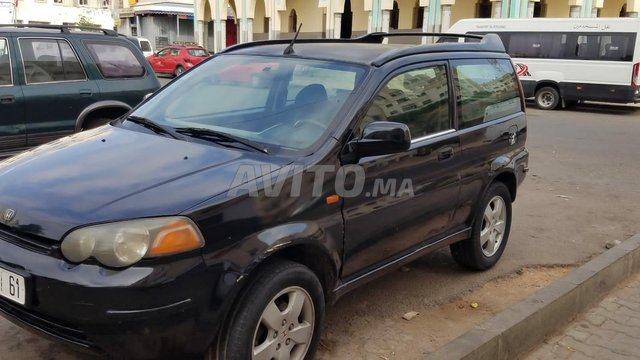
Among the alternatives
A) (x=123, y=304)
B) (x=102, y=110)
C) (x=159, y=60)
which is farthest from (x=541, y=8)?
(x=123, y=304)

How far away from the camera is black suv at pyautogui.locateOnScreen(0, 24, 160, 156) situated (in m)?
6.37

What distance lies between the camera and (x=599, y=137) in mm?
12453

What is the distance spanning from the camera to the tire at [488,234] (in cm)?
448

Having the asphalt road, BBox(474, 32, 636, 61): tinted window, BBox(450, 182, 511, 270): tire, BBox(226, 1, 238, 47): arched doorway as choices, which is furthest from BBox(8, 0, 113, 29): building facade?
BBox(450, 182, 511, 270): tire

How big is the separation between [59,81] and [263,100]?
4.11 m

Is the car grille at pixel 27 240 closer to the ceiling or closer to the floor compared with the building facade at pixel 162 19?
closer to the floor

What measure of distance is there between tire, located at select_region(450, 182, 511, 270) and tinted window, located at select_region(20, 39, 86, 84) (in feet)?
15.8

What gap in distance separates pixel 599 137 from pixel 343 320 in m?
10.6

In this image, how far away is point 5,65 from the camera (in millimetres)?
6406

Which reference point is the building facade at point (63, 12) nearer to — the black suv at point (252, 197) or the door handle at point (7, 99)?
the door handle at point (7, 99)

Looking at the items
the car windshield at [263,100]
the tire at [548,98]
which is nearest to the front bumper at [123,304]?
the car windshield at [263,100]

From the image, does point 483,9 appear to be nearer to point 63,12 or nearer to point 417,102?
point 417,102

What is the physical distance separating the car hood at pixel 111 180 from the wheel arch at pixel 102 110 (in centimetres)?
354

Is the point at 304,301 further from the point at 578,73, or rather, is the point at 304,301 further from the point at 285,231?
the point at 578,73
